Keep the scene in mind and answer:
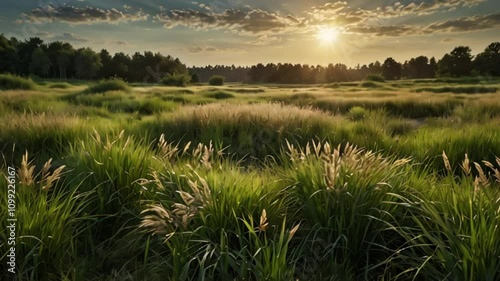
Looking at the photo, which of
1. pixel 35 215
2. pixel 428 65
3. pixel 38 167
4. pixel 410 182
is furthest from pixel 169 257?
pixel 428 65

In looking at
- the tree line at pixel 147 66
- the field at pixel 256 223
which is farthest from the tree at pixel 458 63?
the field at pixel 256 223

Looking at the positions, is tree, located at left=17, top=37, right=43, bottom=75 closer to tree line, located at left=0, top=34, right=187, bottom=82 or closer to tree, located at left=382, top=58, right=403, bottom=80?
tree line, located at left=0, top=34, right=187, bottom=82

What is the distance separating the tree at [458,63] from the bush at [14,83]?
42530 millimetres

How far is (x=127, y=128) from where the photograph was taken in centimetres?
646

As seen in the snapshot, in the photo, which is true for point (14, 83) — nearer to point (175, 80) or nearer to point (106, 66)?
point (106, 66)

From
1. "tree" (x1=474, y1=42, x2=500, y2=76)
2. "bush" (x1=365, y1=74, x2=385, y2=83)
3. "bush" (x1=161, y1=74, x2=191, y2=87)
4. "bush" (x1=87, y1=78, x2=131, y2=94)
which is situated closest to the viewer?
"bush" (x1=87, y1=78, x2=131, y2=94)

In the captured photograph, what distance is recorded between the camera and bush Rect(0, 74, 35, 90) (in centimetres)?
1675

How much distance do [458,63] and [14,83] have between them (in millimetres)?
45559

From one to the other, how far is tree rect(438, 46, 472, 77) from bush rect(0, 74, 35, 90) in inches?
1674

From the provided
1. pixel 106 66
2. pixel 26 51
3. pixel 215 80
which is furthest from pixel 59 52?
pixel 215 80

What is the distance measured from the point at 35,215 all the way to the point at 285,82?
64.6 m

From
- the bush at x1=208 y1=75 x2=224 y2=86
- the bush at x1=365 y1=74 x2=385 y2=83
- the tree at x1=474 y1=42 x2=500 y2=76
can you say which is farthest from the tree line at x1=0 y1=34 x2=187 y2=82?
the bush at x1=365 y1=74 x2=385 y2=83

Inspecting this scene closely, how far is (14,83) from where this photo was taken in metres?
16.9

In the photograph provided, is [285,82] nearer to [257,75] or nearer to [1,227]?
[257,75]
